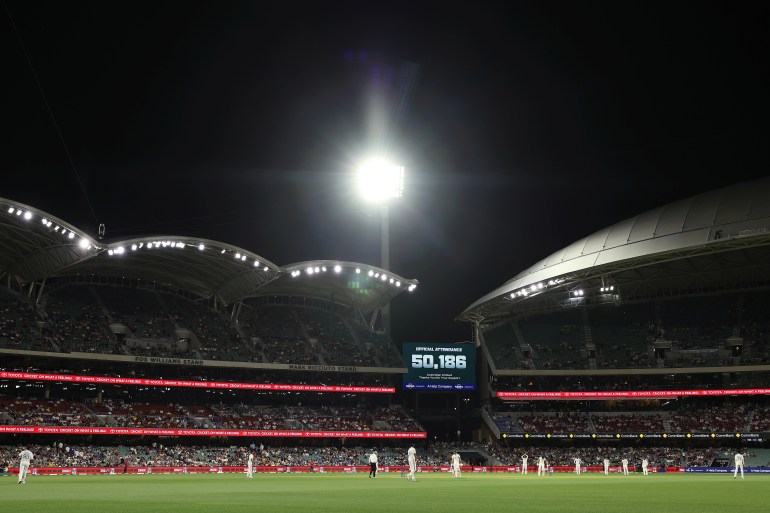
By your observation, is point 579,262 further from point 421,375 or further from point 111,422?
point 111,422

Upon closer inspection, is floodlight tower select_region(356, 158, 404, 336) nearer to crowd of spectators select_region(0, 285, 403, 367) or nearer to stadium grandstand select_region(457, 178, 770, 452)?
crowd of spectators select_region(0, 285, 403, 367)

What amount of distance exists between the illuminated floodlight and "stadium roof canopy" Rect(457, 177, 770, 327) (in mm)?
17973

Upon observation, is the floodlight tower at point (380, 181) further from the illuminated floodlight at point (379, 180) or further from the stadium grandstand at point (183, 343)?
the stadium grandstand at point (183, 343)

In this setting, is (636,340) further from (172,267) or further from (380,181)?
(172,267)

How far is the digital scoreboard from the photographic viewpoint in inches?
3484

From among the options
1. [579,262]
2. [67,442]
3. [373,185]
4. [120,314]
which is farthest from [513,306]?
[67,442]

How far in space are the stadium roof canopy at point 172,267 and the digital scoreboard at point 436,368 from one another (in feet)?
26.8

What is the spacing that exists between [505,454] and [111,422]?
42.1 m

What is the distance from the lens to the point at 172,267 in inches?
3206

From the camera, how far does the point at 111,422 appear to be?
71.5m

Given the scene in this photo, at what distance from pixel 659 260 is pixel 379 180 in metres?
30.7

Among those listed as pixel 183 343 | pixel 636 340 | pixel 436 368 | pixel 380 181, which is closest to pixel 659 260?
pixel 636 340

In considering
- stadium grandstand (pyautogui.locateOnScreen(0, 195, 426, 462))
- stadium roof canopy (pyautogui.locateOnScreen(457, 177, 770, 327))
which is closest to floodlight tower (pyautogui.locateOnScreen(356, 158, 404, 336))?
stadium grandstand (pyautogui.locateOnScreen(0, 195, 426, 462))

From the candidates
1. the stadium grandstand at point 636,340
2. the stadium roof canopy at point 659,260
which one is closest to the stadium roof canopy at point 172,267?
the stadium roof canopy at point 659,260
